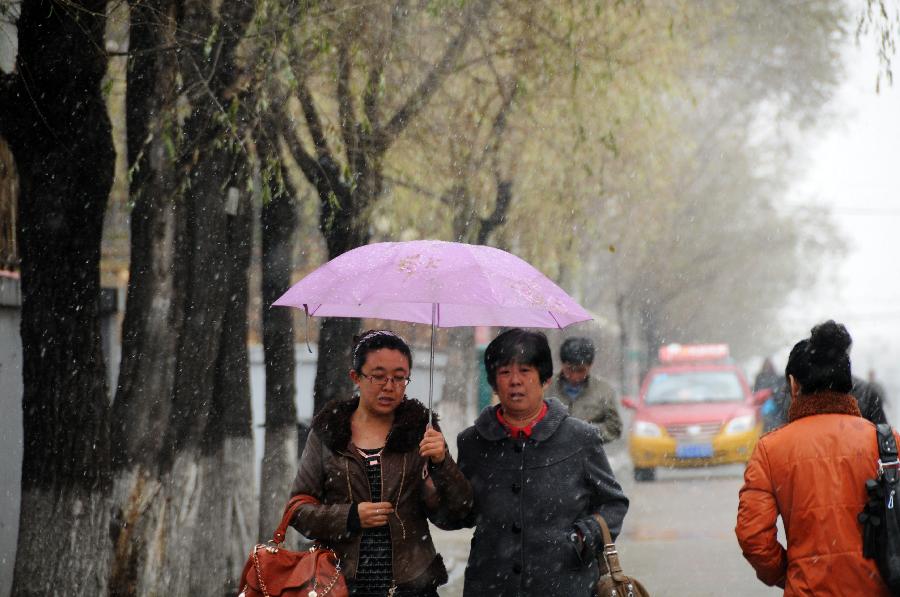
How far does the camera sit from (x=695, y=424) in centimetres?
2050

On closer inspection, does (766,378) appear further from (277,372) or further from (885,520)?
(885,520)

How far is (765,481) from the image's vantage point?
174 inches

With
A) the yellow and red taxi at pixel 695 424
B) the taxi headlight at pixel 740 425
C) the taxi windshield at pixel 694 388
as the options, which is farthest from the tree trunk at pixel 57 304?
the taxi windshield at pixel 694 388

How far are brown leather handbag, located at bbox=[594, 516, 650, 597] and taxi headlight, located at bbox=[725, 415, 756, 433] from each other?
16.0 metres

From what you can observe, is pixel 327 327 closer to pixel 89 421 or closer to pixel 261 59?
pixel 261 59

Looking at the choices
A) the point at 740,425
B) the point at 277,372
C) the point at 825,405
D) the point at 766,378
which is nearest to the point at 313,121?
the point at 277,372

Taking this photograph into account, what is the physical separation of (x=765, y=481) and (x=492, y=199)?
1436 cm

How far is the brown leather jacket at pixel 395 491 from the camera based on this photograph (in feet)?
14.8

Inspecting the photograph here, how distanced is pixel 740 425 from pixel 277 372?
10.2 m

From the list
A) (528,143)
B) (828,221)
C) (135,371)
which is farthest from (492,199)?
(828,221)

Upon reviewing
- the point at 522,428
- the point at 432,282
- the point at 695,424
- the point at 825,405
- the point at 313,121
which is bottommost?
the point at 695,424

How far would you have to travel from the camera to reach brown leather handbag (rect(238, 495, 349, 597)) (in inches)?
169

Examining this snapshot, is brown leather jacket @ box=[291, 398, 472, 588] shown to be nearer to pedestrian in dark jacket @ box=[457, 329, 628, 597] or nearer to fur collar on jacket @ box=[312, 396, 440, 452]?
fur collar on jacket @ box=[312, 396, 440, 452]

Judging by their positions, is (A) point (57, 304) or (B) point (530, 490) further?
(A) point (57, 304)
